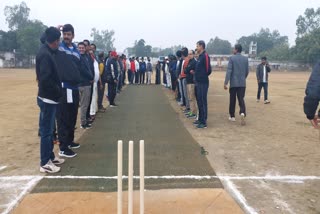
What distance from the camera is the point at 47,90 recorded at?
5.23 meters

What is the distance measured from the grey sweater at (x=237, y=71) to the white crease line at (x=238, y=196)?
4.83m

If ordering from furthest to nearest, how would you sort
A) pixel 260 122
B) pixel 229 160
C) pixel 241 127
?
pixel 260 122 < pixel 241 127 < pixel 229 160

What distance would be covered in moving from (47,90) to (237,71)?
18.7 feet

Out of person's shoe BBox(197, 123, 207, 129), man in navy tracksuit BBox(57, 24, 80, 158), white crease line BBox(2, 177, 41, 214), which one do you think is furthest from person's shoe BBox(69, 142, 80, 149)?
person's shoe BBox(197, 123, 207, 129)

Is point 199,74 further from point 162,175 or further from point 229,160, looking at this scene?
point 162,175

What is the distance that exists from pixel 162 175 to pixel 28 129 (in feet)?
15.5

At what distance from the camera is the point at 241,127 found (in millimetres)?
9188

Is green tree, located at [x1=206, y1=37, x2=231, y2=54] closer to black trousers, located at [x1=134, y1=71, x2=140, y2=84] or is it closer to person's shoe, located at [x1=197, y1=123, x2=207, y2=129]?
black trousers, located at [x1=134, y1=71, x2=140, y2=84]

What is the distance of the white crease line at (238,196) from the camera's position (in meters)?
4.09

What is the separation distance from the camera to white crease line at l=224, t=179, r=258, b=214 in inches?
161

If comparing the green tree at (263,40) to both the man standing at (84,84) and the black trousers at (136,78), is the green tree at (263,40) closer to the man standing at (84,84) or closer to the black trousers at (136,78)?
the black trousers at (136,78)

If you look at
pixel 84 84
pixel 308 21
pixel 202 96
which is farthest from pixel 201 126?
pixel 308 21

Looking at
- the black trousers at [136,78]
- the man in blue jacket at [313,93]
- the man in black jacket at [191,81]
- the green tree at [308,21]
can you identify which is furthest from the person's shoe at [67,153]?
the green tree at [308,21]

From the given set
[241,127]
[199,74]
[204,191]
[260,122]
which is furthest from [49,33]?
[260,122]
